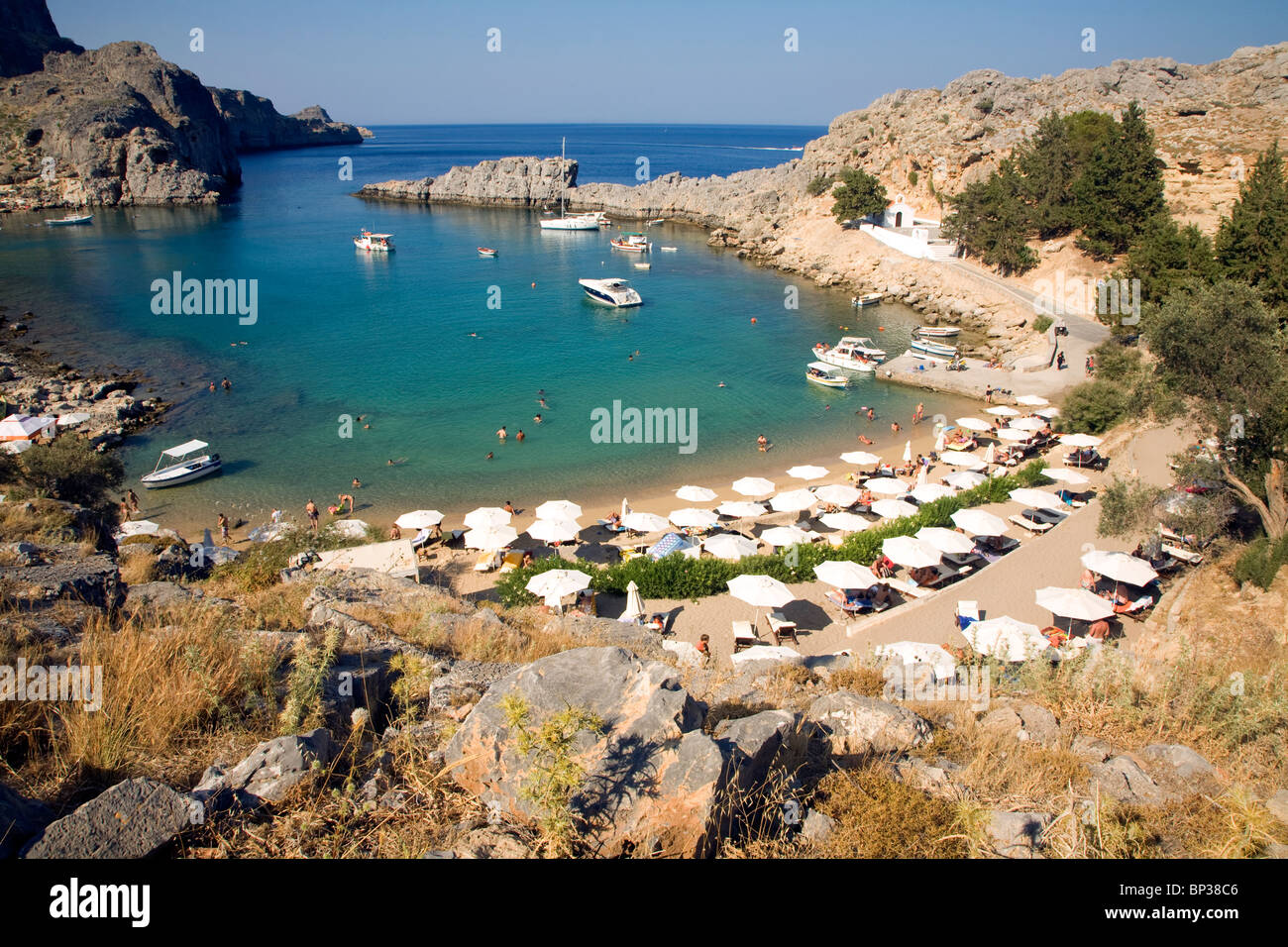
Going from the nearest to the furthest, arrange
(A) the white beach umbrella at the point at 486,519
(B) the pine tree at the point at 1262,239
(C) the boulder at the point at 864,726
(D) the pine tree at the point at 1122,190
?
1. (C) the boulder at the point at 864,726
2. (A) the white beach umbrella at the point at 486,519
3. (B) the pine tree at the point at 1262,239
4. (D) the pine tree at the point at 1122,190

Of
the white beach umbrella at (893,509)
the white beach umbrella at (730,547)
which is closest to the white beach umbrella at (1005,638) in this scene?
the white beach umbrella at (730,547)

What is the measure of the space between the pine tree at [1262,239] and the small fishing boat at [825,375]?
15927 millimetres

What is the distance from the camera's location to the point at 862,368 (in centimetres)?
3788

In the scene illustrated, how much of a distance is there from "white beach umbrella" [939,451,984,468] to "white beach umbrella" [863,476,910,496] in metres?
2.89

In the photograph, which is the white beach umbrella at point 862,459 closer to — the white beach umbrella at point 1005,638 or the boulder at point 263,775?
the white beach umbrella at point 1005,638

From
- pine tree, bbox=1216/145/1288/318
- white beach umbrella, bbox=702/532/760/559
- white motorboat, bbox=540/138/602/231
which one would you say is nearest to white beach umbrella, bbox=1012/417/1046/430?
pine tree, bbox=1216/145/1288/318

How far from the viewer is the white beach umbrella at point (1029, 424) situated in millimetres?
27516

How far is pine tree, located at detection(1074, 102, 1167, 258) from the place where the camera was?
40906 mm

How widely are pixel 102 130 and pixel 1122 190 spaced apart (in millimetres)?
112246

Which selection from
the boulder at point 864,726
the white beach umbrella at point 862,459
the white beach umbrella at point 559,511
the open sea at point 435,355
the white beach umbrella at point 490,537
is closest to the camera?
the boulder at point 864,726
